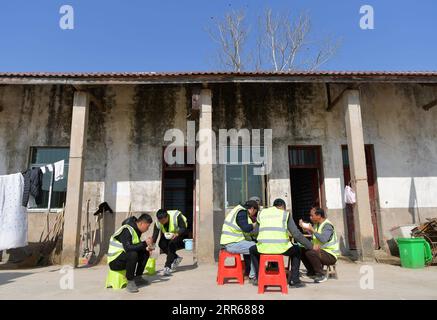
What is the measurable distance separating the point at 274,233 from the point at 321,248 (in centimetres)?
133

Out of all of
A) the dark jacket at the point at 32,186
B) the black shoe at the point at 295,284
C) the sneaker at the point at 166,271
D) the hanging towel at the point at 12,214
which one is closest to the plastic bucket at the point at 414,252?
the black shoe at the point at 295,284

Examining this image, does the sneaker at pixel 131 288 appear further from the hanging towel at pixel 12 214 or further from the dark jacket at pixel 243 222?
the hanging towel at pixel 12 214

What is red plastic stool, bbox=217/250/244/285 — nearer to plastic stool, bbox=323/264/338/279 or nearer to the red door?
plastic stool, bbox=323/264/338/279

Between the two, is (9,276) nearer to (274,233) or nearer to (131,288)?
(131,288)

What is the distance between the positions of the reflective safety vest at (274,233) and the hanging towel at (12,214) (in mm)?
5742

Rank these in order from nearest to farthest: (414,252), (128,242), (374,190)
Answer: (128,242) → (414,252) → (374,190)

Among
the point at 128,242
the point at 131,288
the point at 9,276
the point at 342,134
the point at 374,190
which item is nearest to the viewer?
the point at 131,288

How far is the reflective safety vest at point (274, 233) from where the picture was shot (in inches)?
179

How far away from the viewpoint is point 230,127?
380 inches

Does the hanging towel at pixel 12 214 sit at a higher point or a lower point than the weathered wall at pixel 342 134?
lower

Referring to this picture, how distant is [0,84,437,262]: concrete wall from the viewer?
30.5ft

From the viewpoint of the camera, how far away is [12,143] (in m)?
9.41

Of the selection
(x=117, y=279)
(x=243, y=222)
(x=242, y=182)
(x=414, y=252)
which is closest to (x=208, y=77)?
(x=242, y=182)

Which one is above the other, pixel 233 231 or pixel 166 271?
pixel 233 231
